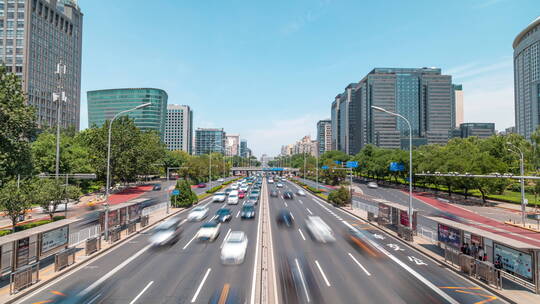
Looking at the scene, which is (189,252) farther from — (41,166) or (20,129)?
(41,166)

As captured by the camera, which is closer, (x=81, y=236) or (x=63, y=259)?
(x=63, y=259)

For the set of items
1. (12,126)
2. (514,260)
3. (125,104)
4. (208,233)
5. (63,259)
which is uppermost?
(125,104)

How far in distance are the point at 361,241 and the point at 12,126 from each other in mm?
33213

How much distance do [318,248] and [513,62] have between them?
232m

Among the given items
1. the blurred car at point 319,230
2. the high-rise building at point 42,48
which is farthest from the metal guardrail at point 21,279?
the high-rise building at point 42,48

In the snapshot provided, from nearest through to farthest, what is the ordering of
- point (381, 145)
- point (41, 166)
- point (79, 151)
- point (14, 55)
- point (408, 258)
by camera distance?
point (408, 258) < point (41, 166) < point (79, 151) < point (14, 55) < point (381, 145)

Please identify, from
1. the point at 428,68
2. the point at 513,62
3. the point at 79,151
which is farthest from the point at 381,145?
the point at 79,151

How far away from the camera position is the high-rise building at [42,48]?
3590 inches

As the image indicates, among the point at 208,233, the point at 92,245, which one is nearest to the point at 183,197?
the point at 208,233

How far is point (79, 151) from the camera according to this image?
57.3 meters

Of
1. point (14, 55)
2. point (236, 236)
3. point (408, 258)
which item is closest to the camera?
point (408, 258)

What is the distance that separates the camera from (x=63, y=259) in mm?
16516

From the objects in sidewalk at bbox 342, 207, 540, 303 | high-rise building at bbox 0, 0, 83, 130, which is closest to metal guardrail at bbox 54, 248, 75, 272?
sidewalk at bbox 342, 207, 540, 303

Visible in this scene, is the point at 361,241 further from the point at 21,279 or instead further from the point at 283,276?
the point at 21,279
